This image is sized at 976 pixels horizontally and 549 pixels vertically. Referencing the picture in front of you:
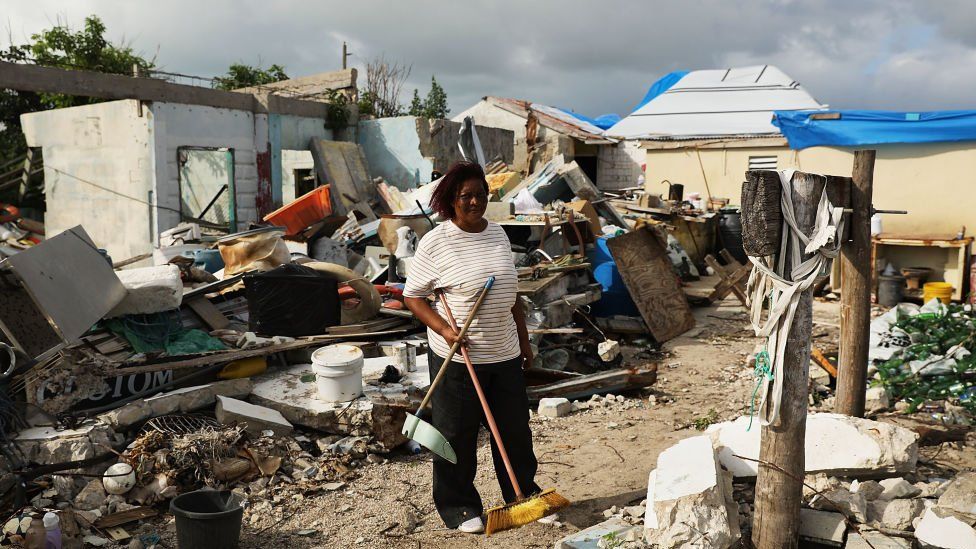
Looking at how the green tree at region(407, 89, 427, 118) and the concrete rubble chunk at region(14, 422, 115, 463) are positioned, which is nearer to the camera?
the concrete rubble chunk at region(14, 422, 115, 463)

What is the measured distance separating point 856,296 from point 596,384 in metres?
2.47

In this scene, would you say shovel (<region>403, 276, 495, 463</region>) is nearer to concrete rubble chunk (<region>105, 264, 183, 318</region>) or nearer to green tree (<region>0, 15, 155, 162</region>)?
concrete rubble chunk (<region>105, 264, 183, 318</region>)

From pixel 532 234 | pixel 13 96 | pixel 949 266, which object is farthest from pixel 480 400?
pixel 13 96

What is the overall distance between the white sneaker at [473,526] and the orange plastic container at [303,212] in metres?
7.45

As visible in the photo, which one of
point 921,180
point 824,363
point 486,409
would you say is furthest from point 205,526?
point 921,180

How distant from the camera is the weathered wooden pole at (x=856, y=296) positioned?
4156mm

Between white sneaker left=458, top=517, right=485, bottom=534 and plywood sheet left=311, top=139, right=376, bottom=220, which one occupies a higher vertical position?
plywood sheet left=311, top=139, right=376, bottom=220

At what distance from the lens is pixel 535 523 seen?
154 inches

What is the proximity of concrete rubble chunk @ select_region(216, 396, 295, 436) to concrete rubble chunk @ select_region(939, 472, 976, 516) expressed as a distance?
4.02 metres

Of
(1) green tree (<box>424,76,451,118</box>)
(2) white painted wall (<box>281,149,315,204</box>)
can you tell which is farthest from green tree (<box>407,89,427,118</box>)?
(2) white painted wall (<box>281,149,315,204</box>)

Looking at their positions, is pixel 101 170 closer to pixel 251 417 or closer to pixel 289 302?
pixel 289 302

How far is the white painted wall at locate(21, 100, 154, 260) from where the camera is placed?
10664 mm

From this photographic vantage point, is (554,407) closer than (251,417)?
No

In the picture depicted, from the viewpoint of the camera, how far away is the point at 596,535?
3451 mm
